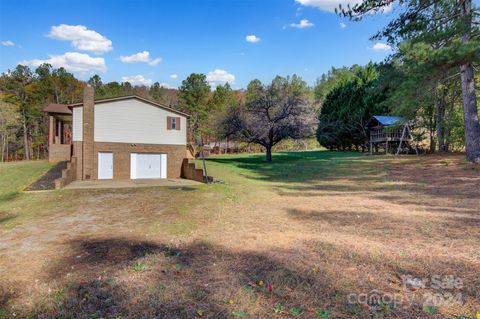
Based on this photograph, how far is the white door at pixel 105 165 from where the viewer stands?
18.6 metres

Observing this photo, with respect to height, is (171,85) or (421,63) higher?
(171,85)

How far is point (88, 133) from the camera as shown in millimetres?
18094

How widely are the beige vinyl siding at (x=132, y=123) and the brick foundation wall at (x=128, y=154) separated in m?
0.30

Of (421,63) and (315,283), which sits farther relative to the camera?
(421,63)

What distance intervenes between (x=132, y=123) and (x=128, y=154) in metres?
2.12

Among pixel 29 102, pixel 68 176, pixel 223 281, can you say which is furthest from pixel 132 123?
pixel 29 102

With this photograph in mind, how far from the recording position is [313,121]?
27391 millimetres

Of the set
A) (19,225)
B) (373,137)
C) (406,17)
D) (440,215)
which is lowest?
(19,225)

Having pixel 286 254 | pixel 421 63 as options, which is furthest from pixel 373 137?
pixel 286 254

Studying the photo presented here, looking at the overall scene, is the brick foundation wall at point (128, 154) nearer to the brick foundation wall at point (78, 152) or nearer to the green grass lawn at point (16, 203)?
the brick foundation wall at point (78, 152)

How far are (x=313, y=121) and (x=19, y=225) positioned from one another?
2436cm

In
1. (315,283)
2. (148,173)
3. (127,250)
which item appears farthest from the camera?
(148,173)

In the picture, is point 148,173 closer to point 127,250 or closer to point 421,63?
point 127,250

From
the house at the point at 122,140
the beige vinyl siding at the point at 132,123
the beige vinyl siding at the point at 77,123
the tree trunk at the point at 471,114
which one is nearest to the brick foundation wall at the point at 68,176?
the house at the point at 122,140
